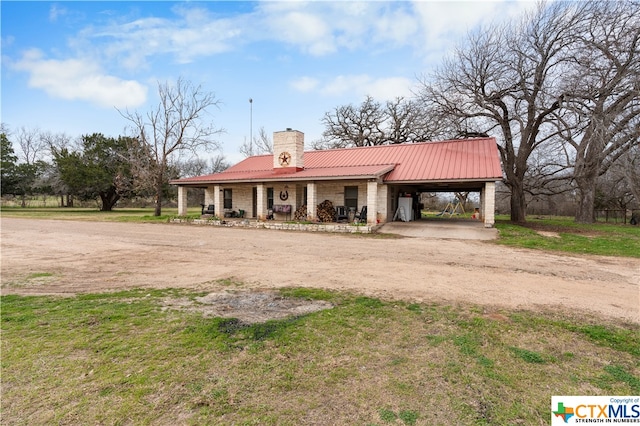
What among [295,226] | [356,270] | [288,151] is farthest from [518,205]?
[356,270]

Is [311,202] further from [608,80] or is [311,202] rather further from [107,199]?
[107,199]

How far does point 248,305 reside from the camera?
→ 15.1ft

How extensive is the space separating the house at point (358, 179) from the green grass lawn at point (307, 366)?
448 inches

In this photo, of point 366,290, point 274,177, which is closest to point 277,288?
point 366,290

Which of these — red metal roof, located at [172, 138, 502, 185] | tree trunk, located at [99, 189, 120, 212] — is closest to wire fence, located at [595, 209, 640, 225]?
red metal roof, located at [172, 138, 502, 185]

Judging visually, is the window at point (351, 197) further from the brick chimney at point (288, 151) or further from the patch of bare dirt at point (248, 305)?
the patch of bare dirt at point (248, 305)

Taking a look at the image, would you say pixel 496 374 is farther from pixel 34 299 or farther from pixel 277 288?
pixel 34 299

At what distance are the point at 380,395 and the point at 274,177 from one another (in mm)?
16016

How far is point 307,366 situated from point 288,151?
1795cm

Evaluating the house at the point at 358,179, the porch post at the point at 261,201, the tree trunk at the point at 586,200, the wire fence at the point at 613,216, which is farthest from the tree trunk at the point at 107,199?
the wire fence at the point at 613,216

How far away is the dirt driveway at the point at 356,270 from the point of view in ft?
17.0

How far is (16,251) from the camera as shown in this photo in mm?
8883

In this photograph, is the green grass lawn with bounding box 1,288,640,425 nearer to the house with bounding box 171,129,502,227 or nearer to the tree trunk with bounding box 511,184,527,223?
the house with bounding box 171,129,502,227

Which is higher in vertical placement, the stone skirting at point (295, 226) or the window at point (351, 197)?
the window at point (351, 197)
